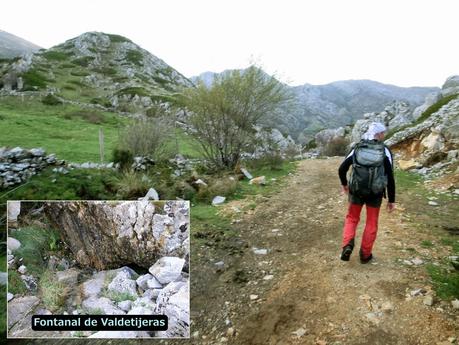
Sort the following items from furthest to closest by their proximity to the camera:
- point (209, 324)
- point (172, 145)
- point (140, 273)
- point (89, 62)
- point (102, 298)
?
point (89, 62), point (172, 145), point (209, 324), point (140, 273), point (102, 298)

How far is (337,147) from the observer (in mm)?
26359

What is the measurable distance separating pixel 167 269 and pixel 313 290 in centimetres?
223

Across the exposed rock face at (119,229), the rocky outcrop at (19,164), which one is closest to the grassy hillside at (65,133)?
the rocky outcrop at (19,164)

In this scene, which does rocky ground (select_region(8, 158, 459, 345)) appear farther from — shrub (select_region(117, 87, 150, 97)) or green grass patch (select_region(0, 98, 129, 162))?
shrub (select_region(117, 87, 150, 97))

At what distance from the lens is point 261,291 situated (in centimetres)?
456

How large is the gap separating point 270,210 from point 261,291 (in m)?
3.64

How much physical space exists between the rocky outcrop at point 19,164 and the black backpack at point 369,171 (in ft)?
23.9

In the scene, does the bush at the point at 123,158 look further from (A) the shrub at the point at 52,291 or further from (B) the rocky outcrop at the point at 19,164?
(A) the shrub at the point at 52,291

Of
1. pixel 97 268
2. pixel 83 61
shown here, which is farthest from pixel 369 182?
pixel 83 61

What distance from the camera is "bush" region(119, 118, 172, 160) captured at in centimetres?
1328

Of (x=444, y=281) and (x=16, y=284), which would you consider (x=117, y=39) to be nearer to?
(x=444, y=281)

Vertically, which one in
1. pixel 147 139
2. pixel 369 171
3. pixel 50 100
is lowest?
pixel 369 171

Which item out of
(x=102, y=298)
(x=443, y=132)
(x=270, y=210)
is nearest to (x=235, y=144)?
(x=270, y=210)

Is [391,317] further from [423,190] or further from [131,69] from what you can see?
[131,69]
